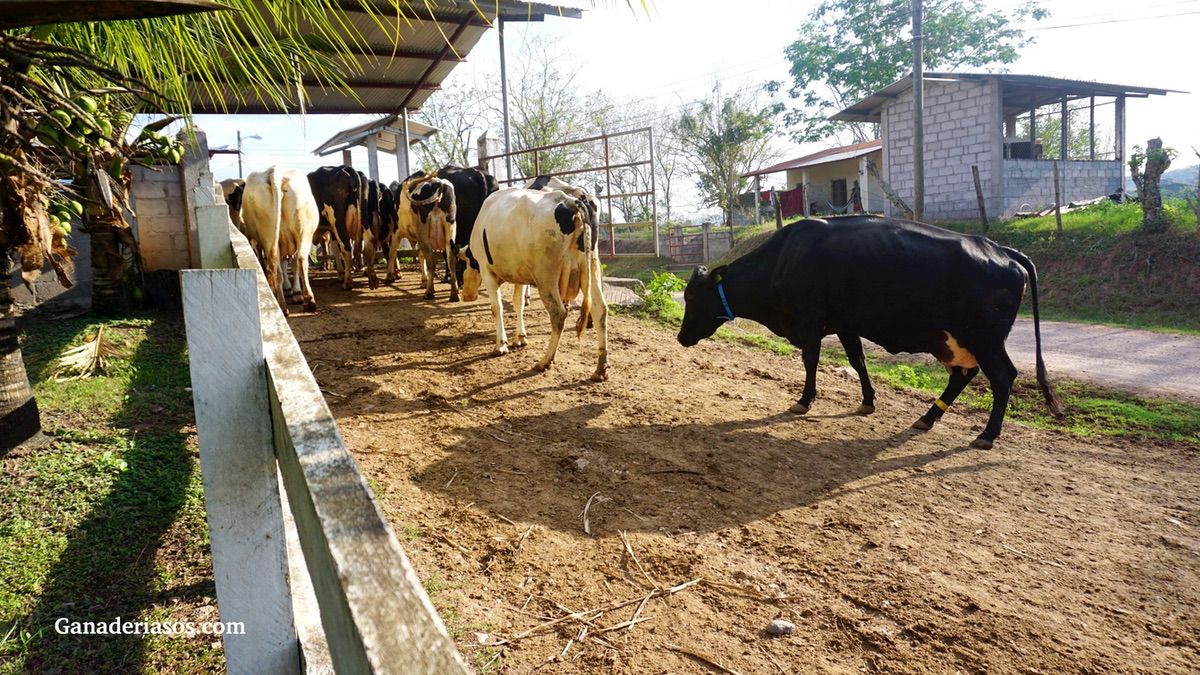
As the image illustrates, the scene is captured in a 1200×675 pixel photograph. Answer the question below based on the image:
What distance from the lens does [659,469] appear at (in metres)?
4.48

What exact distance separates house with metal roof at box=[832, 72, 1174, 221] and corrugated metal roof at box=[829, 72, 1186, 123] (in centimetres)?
3

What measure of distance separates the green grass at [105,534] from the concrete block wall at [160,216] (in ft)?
8.46

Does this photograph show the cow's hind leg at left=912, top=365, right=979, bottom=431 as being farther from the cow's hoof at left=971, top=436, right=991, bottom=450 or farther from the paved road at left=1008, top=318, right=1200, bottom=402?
the paved road at left=1008, top=318, right=1200, bottom=402

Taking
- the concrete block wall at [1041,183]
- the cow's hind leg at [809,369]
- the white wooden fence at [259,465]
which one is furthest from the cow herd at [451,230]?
the concrete block wall at [1041,183]

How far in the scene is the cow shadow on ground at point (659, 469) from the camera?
3.92m

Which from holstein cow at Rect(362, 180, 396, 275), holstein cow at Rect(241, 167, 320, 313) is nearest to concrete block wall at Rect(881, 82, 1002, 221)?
holstein cow at Rect(362, 180, 396, 275)

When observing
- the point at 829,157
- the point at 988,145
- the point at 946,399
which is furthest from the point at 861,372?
the point at 829,157

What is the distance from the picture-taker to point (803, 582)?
324cm

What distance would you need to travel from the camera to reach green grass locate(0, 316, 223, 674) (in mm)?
2621

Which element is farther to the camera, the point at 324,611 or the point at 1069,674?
the point at 1069,674

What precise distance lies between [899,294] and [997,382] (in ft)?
3.14

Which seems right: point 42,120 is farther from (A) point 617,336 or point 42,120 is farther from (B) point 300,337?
(A) point 617,336

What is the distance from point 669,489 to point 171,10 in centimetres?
360

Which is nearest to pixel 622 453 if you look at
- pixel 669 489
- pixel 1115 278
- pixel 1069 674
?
pixel 669 489
